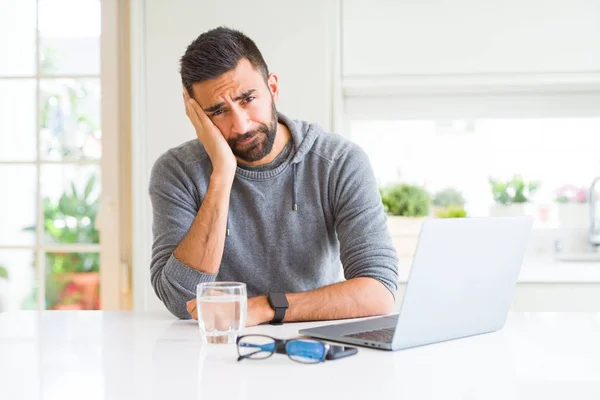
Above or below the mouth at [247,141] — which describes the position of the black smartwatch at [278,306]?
below

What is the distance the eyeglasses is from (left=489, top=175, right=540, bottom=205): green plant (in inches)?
95.8

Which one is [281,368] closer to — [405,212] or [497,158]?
[405,212]

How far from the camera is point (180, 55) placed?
3.01 metres

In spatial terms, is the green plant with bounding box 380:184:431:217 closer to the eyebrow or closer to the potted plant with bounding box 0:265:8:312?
the eyebrow

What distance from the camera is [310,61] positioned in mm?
3002

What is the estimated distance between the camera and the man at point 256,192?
185 centimetres

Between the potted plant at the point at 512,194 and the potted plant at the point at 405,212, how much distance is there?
32 centimetres

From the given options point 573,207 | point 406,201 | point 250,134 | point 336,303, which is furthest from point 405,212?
point 336,303

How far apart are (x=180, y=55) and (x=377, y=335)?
76.9 inches

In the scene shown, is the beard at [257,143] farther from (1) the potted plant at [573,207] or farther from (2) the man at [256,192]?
(1) the potted plant at [573,207]

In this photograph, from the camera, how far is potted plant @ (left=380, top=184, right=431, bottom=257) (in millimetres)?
3316

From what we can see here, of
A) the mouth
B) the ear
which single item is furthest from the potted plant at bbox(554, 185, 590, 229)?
the mouth

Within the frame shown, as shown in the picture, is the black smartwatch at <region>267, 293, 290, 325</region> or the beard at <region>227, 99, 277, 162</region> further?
the beard at <region>227, 99, 277, 162</region>

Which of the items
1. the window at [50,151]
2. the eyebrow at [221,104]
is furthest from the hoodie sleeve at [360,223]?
the window at [50,151]
